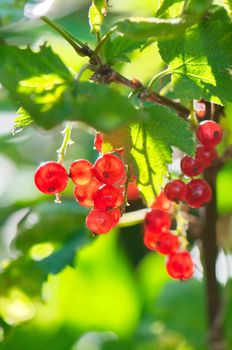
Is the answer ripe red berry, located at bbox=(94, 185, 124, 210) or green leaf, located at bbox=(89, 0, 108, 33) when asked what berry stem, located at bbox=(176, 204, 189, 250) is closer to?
ripe red berry, located at bbox=(94, 185, 124, 210)

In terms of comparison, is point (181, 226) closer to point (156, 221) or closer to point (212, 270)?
point (156, 221)

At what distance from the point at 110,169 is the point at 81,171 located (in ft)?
0.30

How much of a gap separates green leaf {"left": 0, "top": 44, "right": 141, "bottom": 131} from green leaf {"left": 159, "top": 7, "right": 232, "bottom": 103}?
302mm

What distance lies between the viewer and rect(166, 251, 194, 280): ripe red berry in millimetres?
1737

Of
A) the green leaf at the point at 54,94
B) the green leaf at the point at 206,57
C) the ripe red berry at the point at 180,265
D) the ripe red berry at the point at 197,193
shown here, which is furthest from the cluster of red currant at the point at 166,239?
the green leaf at the point at 54,94

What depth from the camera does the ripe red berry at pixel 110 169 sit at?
1.42 meters

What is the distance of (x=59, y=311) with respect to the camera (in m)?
3.25

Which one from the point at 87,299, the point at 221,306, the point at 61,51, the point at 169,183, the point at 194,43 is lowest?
the point at 87,299

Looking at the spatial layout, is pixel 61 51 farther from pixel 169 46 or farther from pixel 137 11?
pixel 169 46

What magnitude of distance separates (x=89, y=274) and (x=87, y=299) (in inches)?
4.5

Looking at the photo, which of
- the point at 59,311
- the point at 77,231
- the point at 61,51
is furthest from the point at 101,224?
the point at 59,311

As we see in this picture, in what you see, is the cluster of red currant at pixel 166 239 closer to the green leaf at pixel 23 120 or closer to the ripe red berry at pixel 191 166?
the ripe red berry at pixel 191 166

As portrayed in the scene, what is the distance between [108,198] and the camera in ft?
4.76

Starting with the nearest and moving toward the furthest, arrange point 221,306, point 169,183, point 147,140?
point 147,140 → point 169,183 → point 221,306
